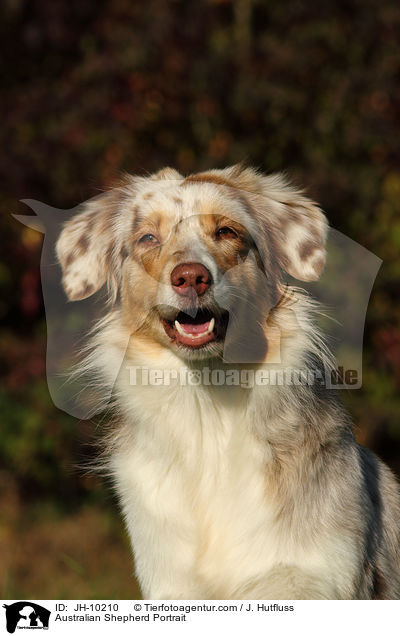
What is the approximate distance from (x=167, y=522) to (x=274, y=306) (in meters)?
1.12

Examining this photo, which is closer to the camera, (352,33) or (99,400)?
(99,400)

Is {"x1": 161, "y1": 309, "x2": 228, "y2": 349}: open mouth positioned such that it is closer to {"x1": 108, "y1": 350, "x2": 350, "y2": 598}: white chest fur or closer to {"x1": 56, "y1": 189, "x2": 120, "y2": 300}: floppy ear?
{"x1": 108, "y1": 350, "x2": 350, "y2": 598}: white chest fur

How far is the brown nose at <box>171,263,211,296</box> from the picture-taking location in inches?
127

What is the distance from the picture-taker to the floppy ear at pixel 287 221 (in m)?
3.73

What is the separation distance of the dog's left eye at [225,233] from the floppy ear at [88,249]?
0.60m

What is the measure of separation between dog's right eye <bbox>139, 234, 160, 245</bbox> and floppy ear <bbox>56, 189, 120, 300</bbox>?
9.4 inches

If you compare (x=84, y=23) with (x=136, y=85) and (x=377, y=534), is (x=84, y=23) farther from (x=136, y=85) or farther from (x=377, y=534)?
(x=377, y=534)

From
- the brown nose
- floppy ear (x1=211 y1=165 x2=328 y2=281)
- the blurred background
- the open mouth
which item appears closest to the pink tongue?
the open mouth

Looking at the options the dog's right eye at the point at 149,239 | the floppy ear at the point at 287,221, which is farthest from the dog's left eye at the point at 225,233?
the dog's right eye at the point at 149,239

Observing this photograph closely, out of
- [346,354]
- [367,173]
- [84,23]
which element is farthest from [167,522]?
[84,23]

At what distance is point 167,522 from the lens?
346 cm
